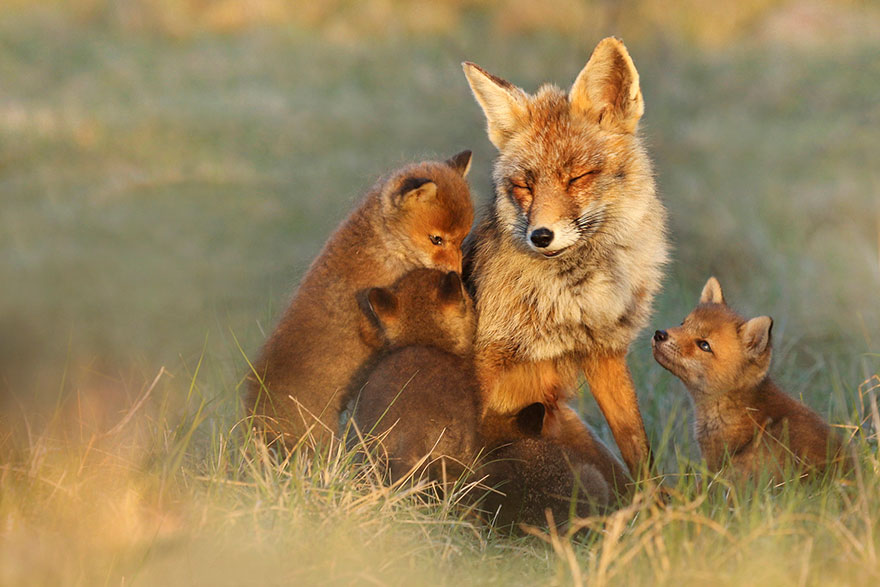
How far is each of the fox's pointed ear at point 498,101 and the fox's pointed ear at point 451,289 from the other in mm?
799

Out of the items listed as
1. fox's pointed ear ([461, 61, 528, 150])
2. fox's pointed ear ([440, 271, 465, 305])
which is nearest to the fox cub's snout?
fox's pointed ear ([440, 271, 465, 305])

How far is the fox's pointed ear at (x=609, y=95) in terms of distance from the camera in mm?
4895

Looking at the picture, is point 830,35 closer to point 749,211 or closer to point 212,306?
point 749,211

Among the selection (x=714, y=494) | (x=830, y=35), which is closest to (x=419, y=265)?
(x=714, y=494)

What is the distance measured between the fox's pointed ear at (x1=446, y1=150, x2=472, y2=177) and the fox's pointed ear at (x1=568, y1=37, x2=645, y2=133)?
2.79ft

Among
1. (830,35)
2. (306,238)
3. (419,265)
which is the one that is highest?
(830,35)

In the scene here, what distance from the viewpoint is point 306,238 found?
11164 mm

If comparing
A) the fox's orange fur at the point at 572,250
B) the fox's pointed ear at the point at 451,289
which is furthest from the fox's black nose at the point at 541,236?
the fox's pointed ear at the point at 451,289

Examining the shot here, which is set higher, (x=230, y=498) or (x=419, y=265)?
(x=419, y=265)

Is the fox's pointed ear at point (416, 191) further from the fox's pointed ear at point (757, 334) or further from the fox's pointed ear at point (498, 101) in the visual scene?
the fox's pointed ear at point (757, 334)

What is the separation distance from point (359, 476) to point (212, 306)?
327 centimetres

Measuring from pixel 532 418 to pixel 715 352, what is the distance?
117 centimetres

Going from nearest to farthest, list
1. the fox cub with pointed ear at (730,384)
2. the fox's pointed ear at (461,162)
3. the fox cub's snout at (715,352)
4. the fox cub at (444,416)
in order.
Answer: the fox cub at (444,416) < the fox cub with pointed ear at (730,384) < the fox cub's snout at (715,352) < the fox's pointed ear at (461,162)

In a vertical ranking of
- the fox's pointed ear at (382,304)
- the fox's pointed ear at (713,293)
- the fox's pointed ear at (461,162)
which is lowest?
the fox's pointed ear at (713,293)
